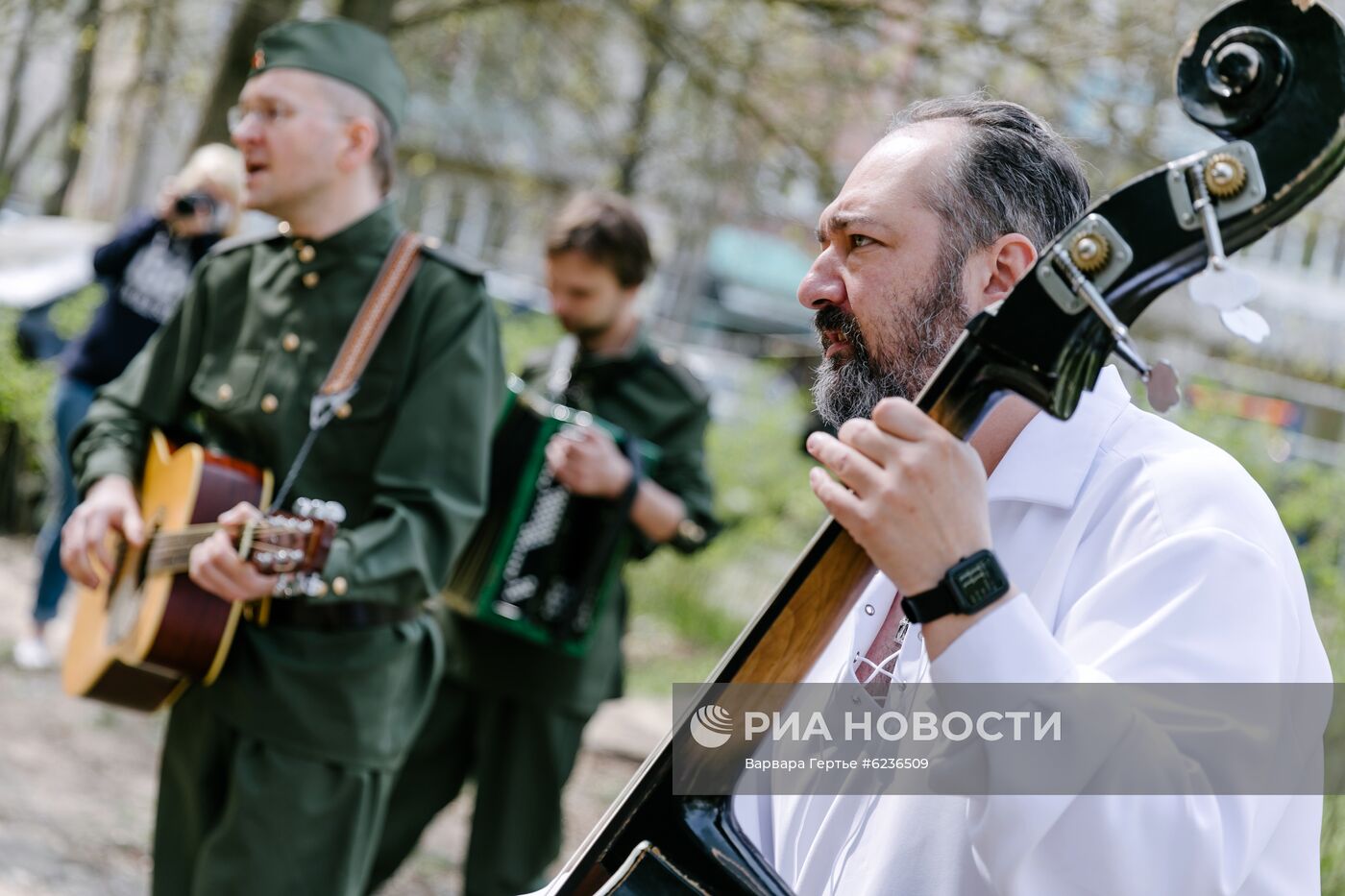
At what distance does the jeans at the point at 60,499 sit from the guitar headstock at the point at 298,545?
3.47 m

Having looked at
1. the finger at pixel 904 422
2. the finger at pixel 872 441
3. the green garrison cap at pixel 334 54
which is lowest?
the green garrison cap at pixel 334 54

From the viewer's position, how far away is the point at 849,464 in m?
1.30

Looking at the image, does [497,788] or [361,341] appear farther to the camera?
[497,788]

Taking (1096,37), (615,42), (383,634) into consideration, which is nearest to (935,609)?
(383,634)

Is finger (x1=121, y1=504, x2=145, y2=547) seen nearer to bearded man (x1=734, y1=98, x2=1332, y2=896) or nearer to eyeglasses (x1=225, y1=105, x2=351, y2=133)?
eyeglasses (x1=225, y1=105, x2=351, y2=133)

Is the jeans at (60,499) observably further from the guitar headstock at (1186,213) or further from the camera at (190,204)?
the guitar headstock at (1186,213)

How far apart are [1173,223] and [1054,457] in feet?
1.14

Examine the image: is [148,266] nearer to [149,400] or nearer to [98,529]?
[149,400]

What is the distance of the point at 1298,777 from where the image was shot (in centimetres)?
143

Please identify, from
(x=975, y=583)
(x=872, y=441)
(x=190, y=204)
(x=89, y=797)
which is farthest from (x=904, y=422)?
(x=190, y=204)

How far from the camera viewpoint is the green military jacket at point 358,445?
9.22 ft

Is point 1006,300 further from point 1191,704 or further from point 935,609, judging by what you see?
point 1191,704

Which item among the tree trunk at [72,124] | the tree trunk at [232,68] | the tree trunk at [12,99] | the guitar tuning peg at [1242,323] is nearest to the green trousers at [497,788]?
the guitar tuning peg at [1242,323]

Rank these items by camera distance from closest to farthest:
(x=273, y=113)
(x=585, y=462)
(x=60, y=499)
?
(x=273, y=113), (x=585, y=462), (x=60, y=499)
